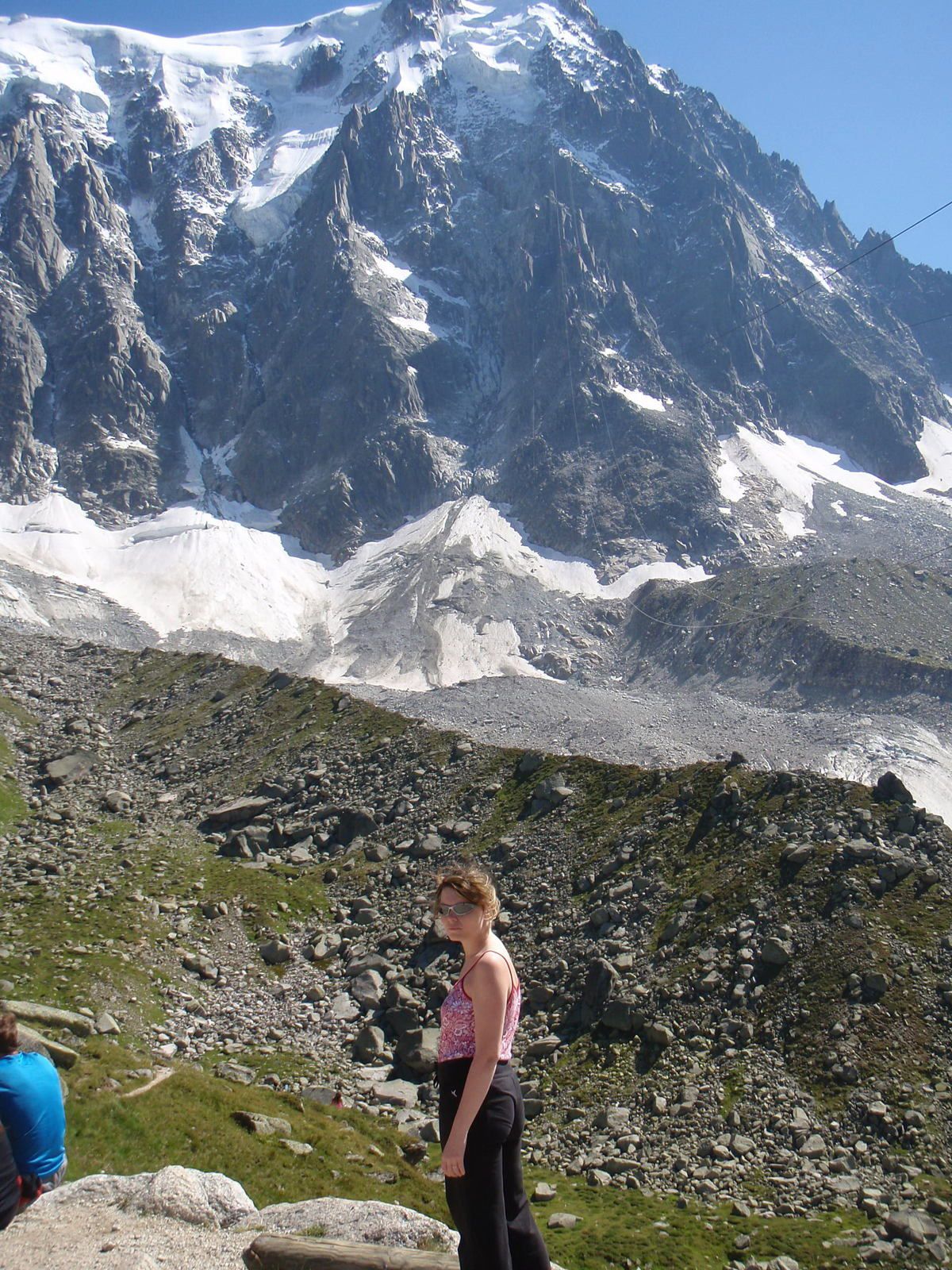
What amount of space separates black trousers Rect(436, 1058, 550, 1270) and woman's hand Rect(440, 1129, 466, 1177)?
0.27 feet

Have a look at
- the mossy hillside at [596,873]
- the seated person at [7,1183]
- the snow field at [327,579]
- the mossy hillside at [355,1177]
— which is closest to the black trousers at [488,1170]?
the seated person at [7,1183]

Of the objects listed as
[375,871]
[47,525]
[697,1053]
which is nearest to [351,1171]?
[697,1053]

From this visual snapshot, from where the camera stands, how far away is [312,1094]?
72.2 ft

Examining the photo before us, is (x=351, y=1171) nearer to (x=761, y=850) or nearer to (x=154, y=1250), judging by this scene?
(x=154, y=1250)

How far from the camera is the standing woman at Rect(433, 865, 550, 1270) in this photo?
23.8 feet

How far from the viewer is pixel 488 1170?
7.56 metres

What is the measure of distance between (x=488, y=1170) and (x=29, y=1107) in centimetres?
458

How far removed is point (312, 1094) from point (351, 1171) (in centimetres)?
597

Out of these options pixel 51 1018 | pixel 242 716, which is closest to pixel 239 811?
pixel 242 716

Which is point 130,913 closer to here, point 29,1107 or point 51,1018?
point 51,1018

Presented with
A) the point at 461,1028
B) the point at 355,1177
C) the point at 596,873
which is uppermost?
the point at 461,1028

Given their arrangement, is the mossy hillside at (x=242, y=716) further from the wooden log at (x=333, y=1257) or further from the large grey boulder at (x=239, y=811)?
the wooden log at (x=333, y=1257)

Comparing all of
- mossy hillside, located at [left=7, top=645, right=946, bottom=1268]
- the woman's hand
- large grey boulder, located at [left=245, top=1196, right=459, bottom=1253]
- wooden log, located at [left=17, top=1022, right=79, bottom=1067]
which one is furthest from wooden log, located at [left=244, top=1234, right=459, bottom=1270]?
wooden log, located at [left=17, top=1022, right=79, bottom=1067]

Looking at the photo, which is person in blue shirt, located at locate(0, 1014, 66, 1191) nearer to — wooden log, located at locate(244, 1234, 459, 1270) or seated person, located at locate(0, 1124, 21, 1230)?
seated person, located at locate(0, 1124, 21, 1230)
